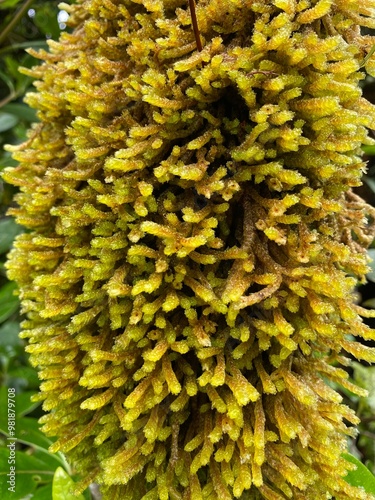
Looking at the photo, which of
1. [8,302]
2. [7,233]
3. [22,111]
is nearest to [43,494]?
[8,302]

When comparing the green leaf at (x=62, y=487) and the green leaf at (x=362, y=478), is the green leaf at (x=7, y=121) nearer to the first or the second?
the green leaf at (x=62, y=487)

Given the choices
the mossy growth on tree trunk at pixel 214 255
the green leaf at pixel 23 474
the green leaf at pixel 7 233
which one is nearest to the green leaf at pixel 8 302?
the green leaf at pixel 7 233

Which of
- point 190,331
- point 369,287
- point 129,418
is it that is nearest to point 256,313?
point 190,331

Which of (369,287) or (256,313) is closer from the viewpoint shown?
(256,313)

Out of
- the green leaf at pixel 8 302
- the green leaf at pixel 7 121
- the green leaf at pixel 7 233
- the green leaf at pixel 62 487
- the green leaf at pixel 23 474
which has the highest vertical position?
the green leaf at pixel 7 121

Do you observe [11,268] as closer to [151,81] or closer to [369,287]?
[151,81]

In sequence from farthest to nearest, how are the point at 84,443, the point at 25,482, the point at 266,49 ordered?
1. the point at 25,482
2. the point at 84,443
3. the point at 266,49
